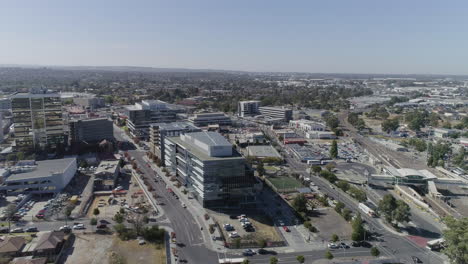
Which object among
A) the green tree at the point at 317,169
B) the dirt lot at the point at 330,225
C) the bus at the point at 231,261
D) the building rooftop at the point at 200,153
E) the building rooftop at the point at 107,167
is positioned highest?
the building rooftop at the point at 200,153

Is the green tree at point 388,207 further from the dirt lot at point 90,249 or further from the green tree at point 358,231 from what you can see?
the dirt lot at point 90,249

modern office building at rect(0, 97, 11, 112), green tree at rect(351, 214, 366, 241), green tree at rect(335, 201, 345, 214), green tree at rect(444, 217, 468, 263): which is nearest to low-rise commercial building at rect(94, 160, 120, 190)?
green tree at rect(335, 201, 345, 214)

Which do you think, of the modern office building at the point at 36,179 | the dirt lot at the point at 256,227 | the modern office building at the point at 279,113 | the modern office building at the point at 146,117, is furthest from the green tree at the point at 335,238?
the modern office building at the point at 279,113

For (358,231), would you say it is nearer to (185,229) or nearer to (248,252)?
(248,252)

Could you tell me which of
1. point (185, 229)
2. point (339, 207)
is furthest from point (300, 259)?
point (339, 207)

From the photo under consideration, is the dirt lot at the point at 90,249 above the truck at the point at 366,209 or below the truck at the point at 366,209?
below
